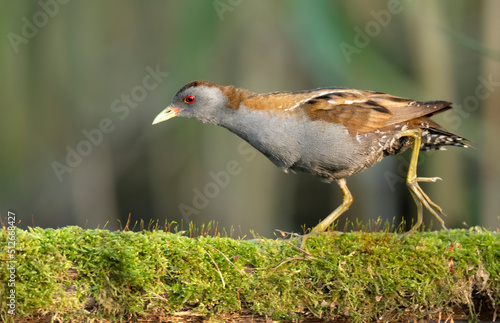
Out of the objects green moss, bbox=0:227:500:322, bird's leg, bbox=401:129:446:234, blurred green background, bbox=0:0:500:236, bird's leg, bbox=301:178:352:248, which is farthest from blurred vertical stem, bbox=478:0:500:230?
green moss, bbox=0:227:500:322

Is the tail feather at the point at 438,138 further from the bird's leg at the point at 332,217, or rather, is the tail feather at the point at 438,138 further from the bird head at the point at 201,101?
the bird head at the point at 201,101

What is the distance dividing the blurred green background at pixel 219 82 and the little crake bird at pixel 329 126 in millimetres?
3371

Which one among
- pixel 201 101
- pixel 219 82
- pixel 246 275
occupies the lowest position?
pixel 246 275

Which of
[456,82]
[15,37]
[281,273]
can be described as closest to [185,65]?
[15,37]

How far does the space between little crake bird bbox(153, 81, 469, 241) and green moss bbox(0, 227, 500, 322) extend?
1.31ft

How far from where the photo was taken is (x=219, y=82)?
7922 mm

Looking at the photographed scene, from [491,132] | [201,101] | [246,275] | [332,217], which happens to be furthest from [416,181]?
[491,132]

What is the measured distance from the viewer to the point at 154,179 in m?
8.69

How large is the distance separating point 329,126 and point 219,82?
14.4 feet

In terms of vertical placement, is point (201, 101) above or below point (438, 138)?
above

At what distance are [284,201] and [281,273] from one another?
5.14 meters

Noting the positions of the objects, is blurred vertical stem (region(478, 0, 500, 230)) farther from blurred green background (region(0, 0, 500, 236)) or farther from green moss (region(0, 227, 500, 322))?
green moss (region(0, 227, 500, 322))

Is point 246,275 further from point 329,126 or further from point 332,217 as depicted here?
point 329,126

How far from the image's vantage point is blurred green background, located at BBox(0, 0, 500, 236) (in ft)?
24.3
